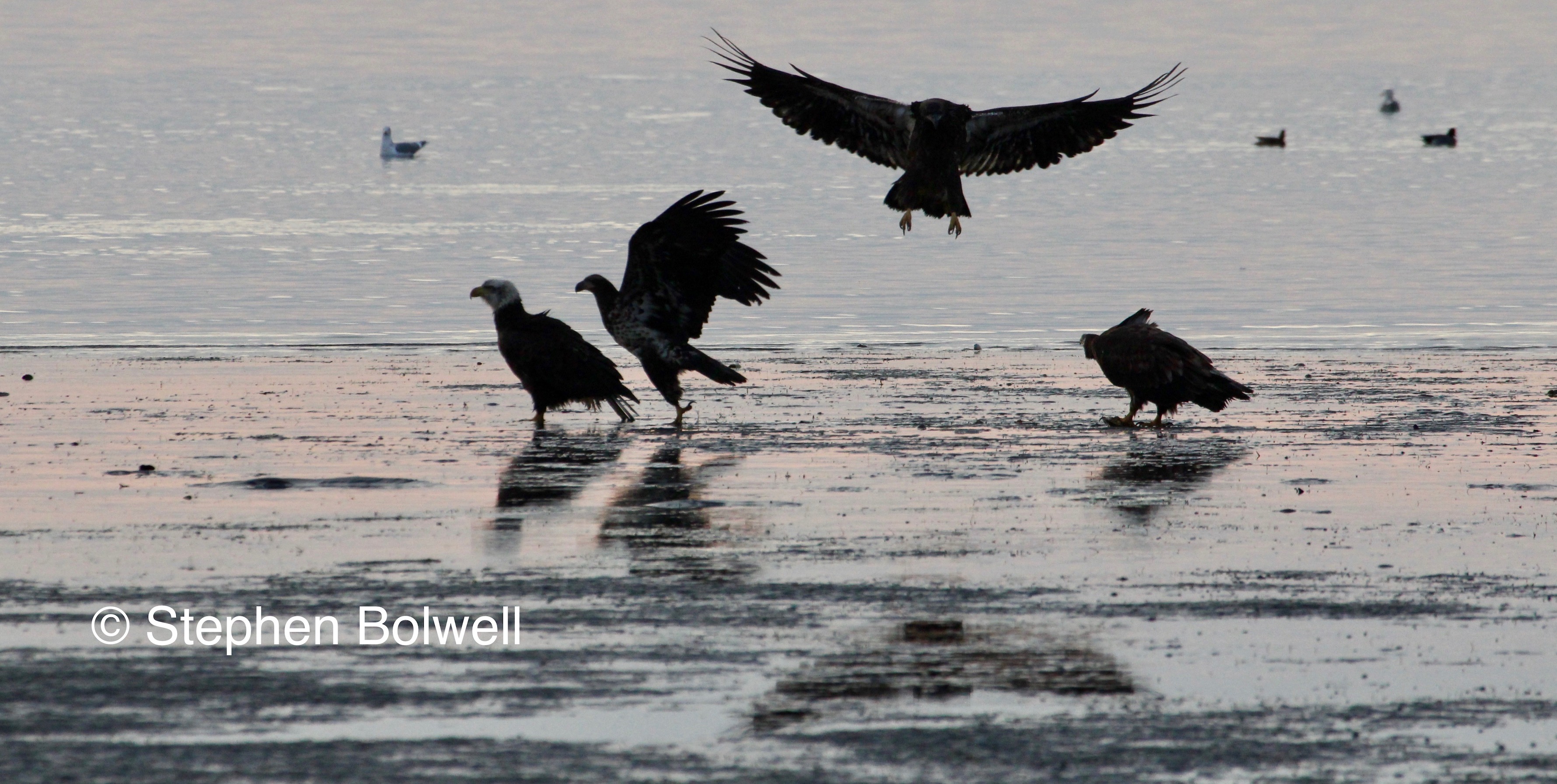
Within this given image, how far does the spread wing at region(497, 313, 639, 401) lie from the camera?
13070mm

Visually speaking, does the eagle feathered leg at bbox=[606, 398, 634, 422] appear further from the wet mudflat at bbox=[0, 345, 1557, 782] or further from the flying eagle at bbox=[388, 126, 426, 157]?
the flying eagle at bbox=[388, 126, 426, 157]

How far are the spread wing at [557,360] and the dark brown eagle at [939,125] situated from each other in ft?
8.41

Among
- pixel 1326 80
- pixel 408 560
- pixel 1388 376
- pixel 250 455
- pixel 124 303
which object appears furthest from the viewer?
pixel 1326 80

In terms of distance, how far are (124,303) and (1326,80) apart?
120 m

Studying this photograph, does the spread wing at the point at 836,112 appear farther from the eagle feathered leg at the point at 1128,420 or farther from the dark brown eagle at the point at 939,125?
the eagle feathered leg at the point at 1128,420

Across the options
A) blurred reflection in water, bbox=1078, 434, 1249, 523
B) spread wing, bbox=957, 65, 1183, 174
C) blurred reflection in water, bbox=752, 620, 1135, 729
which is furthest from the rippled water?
blurred reflection in water, bbox=752, 620, 1135, 729

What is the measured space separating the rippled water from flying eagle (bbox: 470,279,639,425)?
6201 millimetres

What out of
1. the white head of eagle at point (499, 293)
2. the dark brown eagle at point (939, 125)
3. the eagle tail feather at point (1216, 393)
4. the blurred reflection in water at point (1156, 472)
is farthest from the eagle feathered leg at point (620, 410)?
the eagle tail feather at point (1216, 393)

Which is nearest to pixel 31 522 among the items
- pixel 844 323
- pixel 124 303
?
pixel 844 323

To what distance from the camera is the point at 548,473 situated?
11.2m

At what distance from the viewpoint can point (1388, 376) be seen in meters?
15.9

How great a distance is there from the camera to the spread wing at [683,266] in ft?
43.5

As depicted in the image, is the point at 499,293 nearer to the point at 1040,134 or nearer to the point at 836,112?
the point at 836,112

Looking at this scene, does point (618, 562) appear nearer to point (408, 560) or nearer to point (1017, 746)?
point (408, 560)
